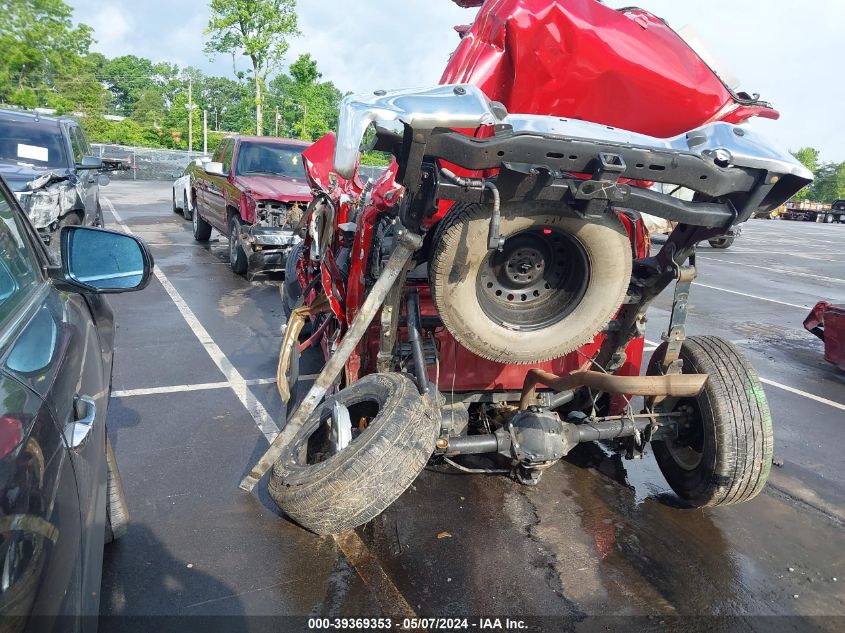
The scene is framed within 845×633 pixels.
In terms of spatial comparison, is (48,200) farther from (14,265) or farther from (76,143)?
(14,265)

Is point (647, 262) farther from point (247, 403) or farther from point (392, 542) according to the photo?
point (247, 403)

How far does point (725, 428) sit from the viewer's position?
2.98 meters

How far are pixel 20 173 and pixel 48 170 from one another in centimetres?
49

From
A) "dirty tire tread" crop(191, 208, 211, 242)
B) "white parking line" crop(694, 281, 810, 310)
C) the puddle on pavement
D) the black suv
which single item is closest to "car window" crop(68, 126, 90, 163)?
the black suv

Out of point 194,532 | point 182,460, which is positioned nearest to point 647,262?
point 194,532

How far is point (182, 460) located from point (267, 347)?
7.73 feet

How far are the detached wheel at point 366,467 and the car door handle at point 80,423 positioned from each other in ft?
3.78

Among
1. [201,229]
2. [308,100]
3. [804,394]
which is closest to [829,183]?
[308,100]

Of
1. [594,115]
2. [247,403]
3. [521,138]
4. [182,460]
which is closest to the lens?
[521,138]

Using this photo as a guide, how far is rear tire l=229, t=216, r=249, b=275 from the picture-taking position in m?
8.99

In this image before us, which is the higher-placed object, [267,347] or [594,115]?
[594,115]

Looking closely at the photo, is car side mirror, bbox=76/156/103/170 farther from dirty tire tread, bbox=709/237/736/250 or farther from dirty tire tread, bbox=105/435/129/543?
dirty tire tread, bbox=709/237/736/250

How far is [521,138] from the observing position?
2164 mm

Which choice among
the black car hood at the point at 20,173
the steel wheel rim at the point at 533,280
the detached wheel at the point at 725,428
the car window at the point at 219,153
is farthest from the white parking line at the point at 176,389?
the car window at the point at 219,153
